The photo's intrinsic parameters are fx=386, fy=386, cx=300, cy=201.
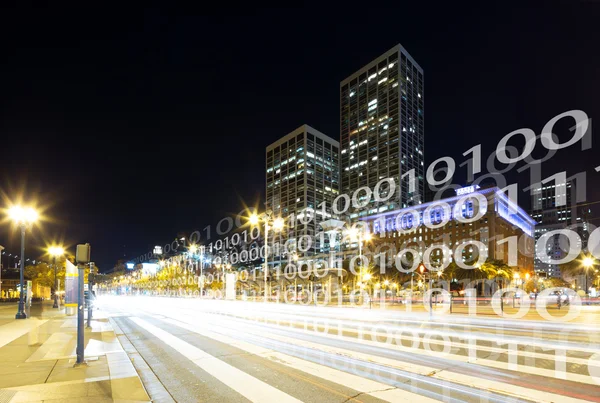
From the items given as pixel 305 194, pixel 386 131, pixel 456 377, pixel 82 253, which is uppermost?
pixel 386 131

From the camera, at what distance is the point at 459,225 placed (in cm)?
13700

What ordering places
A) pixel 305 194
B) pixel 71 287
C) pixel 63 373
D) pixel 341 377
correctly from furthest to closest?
pixel 305 194
pixel 71 287
pixel 63 373
pixel 341 377

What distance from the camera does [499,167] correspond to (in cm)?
14475

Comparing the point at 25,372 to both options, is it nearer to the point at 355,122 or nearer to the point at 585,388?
the point at 585,388

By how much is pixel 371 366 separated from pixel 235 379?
330 cm

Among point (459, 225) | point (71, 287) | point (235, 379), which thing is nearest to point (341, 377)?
point (235, 379)

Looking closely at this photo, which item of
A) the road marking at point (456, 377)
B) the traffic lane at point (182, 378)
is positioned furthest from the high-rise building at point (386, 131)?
the traffic lane at point (182, 378)

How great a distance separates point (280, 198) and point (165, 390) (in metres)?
192

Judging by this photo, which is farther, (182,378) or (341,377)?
(182,378)

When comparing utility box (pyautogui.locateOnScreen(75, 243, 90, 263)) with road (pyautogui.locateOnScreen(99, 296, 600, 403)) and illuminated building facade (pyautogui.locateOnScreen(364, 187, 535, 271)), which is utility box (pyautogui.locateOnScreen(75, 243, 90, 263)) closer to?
road (pyautogui.locateOnScreen(99, 296, 600, 403))

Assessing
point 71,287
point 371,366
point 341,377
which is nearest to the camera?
point 341,377

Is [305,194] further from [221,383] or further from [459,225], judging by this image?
[221,383]

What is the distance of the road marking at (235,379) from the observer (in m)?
7.25

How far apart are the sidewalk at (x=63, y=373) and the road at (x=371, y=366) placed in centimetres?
52
